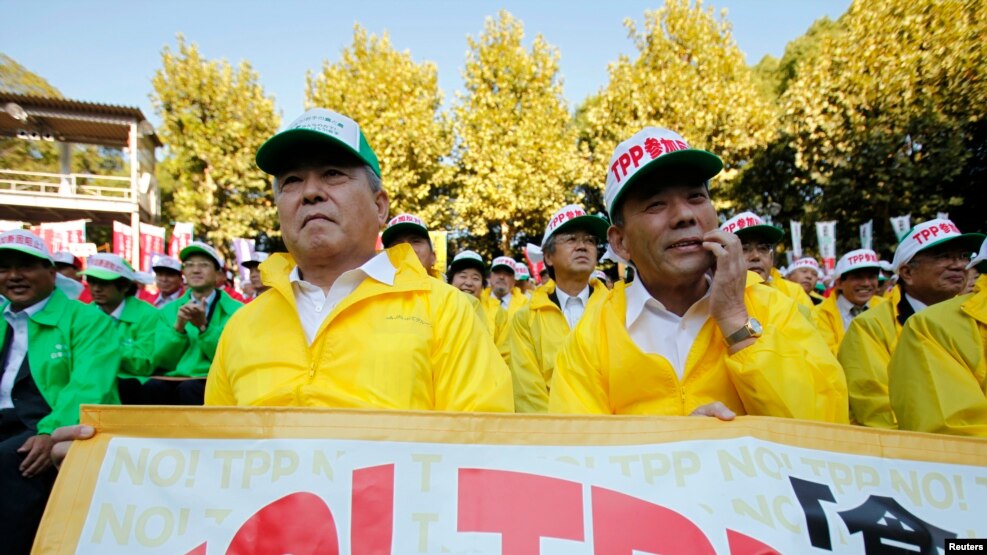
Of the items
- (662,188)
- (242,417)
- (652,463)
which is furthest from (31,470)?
(662,188)

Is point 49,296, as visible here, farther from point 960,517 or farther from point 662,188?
point 960,517

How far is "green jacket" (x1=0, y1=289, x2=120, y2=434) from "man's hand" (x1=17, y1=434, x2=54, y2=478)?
1.30 feet

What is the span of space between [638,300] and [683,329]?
0.20m

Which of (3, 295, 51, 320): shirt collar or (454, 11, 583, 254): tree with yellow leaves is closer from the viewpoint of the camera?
(3, 295, 51, 320): shirt collar

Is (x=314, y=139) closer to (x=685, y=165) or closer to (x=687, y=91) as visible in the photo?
(x=685, y=165)

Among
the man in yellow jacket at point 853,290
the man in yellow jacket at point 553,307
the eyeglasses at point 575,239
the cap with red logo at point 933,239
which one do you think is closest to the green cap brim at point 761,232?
the man in yellow jacket at point 853,290

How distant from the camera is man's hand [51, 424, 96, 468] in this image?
1579mm

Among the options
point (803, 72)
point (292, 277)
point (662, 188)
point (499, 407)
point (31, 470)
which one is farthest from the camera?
point (803, 72)

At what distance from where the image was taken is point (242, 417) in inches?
63.0

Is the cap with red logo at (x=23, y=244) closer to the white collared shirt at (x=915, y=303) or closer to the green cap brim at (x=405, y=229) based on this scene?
the green cap brim at (x=405, y=229)

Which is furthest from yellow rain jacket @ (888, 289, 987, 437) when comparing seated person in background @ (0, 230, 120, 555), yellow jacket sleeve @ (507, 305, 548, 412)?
seated person in background @ (0, 230, 120, 555)

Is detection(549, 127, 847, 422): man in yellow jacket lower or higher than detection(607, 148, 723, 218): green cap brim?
lower

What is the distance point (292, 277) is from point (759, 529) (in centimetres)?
184

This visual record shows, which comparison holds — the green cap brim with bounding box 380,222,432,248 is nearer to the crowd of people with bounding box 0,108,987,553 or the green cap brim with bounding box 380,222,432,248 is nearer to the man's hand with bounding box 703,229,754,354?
the crowd of people with bounding box 0,108,987,553
